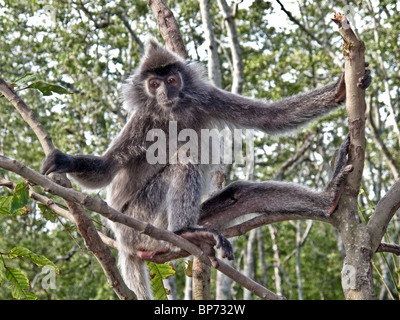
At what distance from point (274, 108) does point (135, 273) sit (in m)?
2.20

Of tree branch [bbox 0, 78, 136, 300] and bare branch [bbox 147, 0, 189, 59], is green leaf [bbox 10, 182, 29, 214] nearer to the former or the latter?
tree branch [bbox 0, 78, 136, 300]

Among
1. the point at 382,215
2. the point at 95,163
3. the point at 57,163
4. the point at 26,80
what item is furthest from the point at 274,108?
the point at 26,80

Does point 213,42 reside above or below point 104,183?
above

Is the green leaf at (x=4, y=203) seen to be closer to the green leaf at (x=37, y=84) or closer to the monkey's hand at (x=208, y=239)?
the green leaf at (x=37, y=84)

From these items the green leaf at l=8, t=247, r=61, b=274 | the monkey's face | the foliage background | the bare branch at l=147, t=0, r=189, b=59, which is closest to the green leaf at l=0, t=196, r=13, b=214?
the green leaf at l=8, t=247, r=61, b=274

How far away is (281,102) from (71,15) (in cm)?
1162

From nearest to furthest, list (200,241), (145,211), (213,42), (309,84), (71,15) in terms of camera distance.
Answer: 1. (200,241)
2. (145,211)
3. (213,42)
4. (71,15)
5. (309,84)

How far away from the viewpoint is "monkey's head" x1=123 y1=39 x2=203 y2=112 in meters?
5.78

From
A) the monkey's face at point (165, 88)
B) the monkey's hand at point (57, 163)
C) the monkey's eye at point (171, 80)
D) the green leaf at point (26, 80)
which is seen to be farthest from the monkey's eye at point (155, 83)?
the green leaf at point (26, 80)

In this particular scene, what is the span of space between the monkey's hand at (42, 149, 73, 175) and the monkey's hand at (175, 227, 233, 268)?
3.80 ft

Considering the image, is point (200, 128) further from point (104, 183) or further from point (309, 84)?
point (309, 84)

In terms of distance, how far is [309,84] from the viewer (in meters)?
18.4

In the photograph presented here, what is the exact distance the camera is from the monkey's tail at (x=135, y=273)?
18.2 ft

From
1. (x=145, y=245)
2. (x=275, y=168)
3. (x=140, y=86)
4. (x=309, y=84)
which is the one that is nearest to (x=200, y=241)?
(x=145, y=245)
